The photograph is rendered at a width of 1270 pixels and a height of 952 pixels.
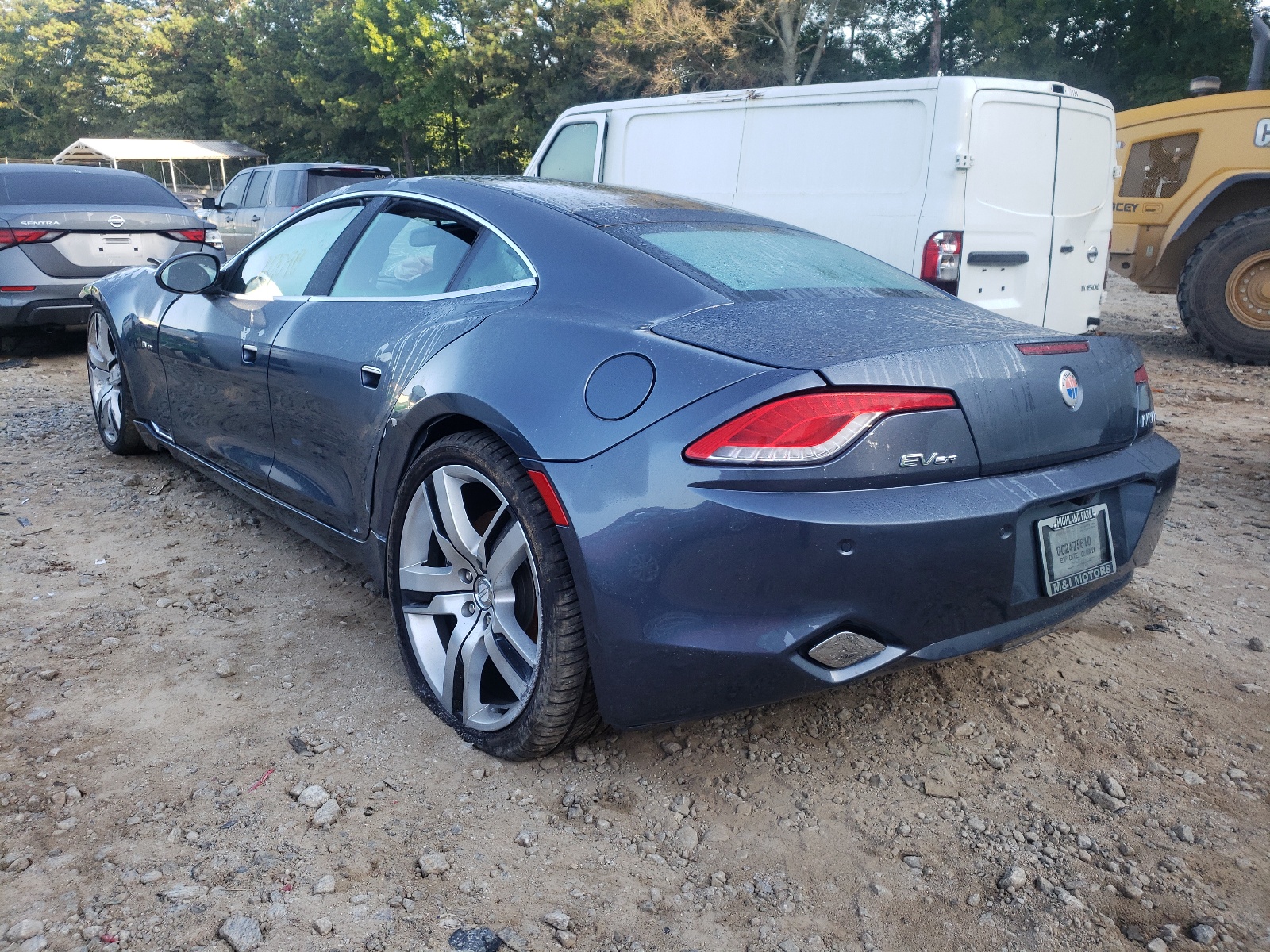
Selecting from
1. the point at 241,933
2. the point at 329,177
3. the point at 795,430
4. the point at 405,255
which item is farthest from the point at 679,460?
the point at 329,177

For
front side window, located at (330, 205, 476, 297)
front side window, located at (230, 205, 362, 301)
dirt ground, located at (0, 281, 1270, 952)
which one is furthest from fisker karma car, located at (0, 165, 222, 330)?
front side window, located at (330, 205, 476, 297)

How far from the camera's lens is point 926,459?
6.16 feet

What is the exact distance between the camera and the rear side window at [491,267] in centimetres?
248

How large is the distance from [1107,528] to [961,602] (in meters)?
0.51

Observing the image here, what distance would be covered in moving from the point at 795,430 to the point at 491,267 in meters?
1.12

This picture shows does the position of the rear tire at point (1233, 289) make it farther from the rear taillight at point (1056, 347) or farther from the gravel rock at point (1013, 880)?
the gravel rock at point (1013, 880)

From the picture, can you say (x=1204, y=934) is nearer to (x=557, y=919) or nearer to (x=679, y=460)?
(x=557, y=919)

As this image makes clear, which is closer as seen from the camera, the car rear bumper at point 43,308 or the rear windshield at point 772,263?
the rear windshield at point 772,263

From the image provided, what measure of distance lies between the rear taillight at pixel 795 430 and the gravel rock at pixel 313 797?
115 centimetres

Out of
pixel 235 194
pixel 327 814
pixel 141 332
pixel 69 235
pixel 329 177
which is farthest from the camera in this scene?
pixel 235 194

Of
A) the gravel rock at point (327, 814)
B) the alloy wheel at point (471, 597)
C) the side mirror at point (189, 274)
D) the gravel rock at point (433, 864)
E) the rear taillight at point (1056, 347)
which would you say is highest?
the side mirror at point (189, 274)

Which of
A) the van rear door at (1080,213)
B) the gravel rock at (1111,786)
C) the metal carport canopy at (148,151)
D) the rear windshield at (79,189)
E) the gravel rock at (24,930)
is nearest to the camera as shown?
the gravel rock at (24,930)

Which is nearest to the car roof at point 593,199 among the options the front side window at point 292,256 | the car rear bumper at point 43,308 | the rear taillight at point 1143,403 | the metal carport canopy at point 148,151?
the front side window at point 292,256

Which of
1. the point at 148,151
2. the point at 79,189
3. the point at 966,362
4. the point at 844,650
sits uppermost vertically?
the point at 148,151
